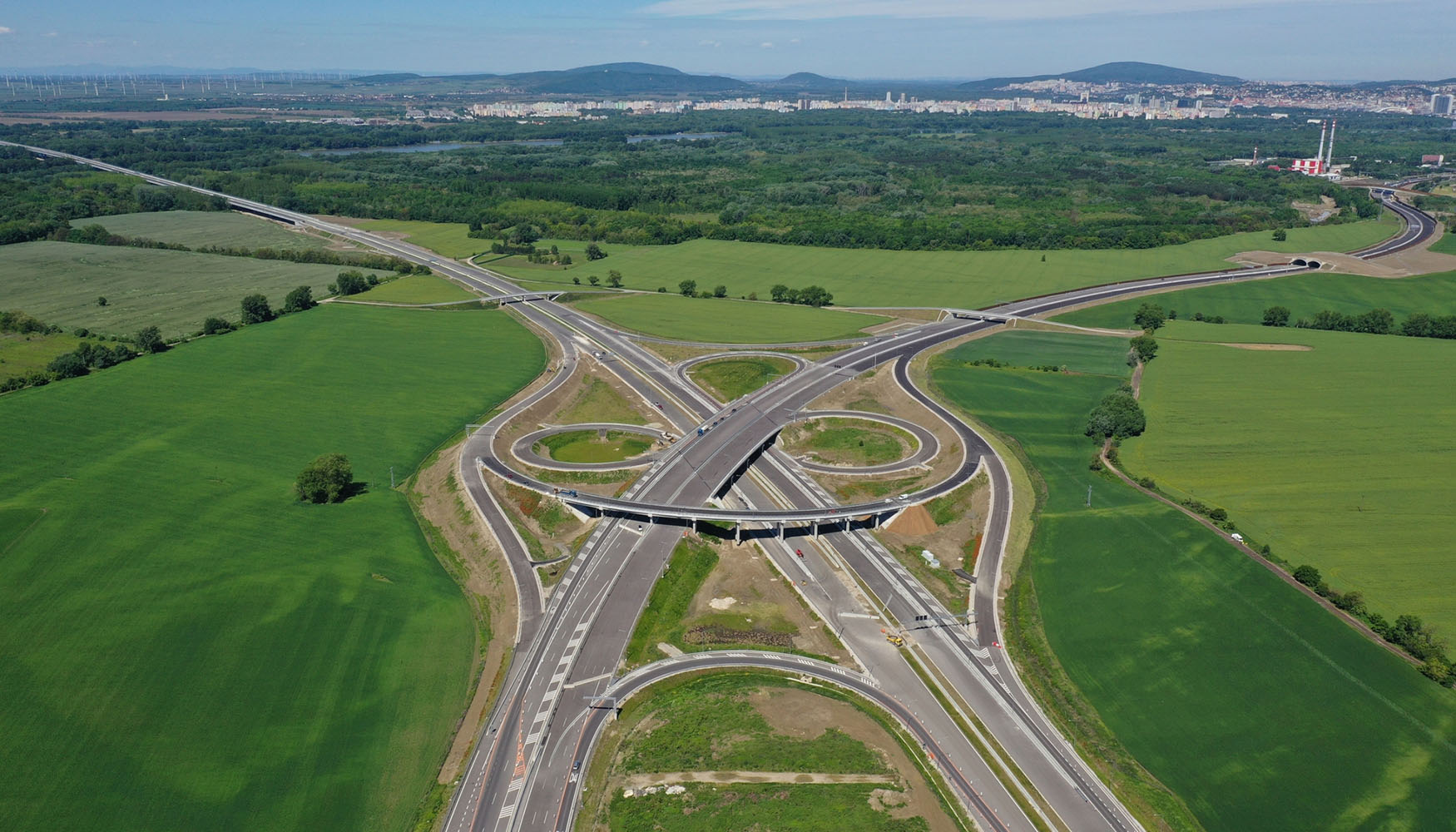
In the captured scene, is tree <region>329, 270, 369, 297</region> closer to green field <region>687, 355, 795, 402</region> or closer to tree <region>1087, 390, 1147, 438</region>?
green field <region>687, 355, 795, 402</region>

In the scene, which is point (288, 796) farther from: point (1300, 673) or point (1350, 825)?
point (1300, 673)

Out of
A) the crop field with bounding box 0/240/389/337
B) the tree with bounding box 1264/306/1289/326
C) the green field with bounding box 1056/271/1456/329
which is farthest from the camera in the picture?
the green field with bounding box 1056/271/1456/329

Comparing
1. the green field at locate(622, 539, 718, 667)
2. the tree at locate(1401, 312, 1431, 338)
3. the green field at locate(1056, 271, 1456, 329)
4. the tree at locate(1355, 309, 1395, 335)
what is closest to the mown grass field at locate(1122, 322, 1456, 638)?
the tree at locate(1401, 312, 1431, 338)

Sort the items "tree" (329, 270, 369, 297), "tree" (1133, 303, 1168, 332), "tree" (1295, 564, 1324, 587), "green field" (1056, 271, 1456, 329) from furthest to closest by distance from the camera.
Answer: "tree" (329, 270, 369, 297) → "green field" (1056, 271, 1456, 329) → "tree" (1133, 303, 1168, 332) → "tree" (1295, 564, 1324, 587)

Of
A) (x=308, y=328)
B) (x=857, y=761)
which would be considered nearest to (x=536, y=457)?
(x=857, y=761)

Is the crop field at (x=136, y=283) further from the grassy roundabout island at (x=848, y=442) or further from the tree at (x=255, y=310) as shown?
the grassy roundabout island at (x=848, y=442)

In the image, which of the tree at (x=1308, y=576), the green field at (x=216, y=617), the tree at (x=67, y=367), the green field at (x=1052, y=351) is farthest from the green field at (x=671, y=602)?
the tree at (x=67, y=367)
